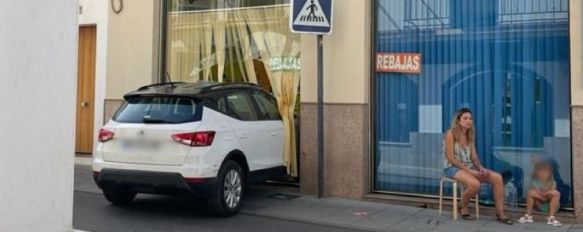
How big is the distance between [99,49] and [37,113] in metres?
7.96

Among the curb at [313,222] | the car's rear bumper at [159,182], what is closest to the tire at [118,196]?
the car's rear bumper at [159,182]

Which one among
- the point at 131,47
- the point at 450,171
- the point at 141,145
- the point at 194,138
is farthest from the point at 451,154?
the point at 131,47

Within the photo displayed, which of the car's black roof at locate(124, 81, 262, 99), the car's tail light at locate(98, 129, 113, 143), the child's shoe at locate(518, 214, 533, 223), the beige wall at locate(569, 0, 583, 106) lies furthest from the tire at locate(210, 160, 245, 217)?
the beige wall at locate(569, 0, 583, 106)

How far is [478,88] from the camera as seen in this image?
927 cm

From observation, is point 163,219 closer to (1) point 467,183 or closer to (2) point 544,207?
(1) point 467,183

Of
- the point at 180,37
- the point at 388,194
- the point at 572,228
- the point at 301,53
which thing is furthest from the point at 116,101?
the point at 572,228

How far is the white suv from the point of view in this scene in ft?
25.9

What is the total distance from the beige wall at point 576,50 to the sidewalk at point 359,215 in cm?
156

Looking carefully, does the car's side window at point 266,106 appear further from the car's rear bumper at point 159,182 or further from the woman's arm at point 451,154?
the woman's arm at point 451,154

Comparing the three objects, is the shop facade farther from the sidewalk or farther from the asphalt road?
the asphalt road

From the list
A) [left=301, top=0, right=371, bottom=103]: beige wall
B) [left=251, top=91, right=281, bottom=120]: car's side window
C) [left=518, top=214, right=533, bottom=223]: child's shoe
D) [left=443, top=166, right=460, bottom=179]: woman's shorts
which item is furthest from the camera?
[left=301, top=0, right=371, bottom=103]: beige wall

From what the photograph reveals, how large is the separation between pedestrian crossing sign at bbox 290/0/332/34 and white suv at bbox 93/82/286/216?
1.28m

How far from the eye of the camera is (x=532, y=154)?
29.2ft

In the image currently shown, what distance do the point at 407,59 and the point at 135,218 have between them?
14.0 feet
